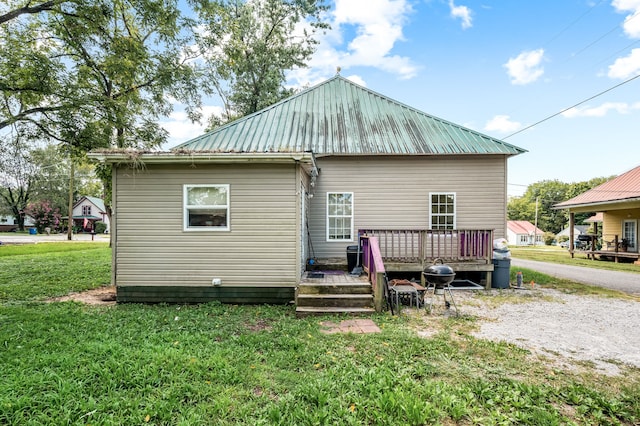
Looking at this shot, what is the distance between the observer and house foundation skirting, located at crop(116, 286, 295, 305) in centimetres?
654

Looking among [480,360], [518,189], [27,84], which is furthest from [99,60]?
[518,189]

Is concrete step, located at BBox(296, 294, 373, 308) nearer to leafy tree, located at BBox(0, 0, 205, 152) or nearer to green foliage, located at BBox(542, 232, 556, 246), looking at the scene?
leafy tree, located at BBox(0, 0, 205, 152)

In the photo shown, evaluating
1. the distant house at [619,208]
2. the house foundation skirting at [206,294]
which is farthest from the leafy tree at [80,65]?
the distant house at [619,208]

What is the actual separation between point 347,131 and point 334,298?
6.09 meters

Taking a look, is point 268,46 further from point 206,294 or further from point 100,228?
point 100,228

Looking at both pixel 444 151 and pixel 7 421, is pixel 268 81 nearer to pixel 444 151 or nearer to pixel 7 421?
pixel 444 151

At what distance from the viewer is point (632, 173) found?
1817 centimetres

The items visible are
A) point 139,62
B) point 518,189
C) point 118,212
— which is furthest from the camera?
point 518,189

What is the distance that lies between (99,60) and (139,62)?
1.29 m

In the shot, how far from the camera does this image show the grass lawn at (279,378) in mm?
2701

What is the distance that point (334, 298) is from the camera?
6086 millimetres

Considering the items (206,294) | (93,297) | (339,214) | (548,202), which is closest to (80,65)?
(93,297)

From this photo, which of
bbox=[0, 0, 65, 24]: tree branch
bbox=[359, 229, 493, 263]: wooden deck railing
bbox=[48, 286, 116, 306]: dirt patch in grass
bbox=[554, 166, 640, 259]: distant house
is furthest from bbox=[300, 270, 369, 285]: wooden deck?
bbox=[554, 166, 640, 259]: distant house

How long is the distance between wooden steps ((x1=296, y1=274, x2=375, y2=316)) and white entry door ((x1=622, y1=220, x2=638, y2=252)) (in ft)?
65.6
